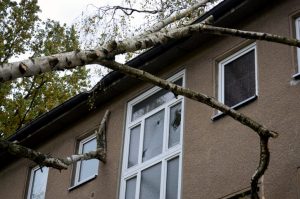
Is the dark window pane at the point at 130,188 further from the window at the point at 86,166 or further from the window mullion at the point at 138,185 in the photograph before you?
the window at the point at 86,166

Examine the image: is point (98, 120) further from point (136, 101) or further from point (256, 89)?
point (256, 89)

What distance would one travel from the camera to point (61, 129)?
15727mm

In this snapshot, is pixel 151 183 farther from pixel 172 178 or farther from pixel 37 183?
pixel 37 183

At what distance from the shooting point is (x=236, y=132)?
10352mm

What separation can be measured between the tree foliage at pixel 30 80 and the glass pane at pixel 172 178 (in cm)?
1068

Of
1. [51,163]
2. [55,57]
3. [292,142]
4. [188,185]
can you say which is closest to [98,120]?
[188,185]

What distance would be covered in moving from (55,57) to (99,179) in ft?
23.0

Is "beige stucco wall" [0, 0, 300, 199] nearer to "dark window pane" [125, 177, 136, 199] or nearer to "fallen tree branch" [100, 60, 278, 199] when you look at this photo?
"dark window pane" [125, 177, 136, 199]

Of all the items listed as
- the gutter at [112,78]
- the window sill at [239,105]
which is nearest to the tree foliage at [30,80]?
the gutter at [112,78]

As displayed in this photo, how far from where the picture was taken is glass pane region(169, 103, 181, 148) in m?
11.9

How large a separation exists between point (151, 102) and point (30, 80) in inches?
417

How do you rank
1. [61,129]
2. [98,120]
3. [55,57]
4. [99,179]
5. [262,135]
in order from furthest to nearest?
[61,129], [98,120], [99,179], [262,135], [55,57]

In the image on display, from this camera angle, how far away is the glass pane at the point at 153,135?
12352 millimetres

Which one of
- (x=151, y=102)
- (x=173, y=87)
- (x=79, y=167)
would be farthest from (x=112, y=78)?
(x=173, y=87)
